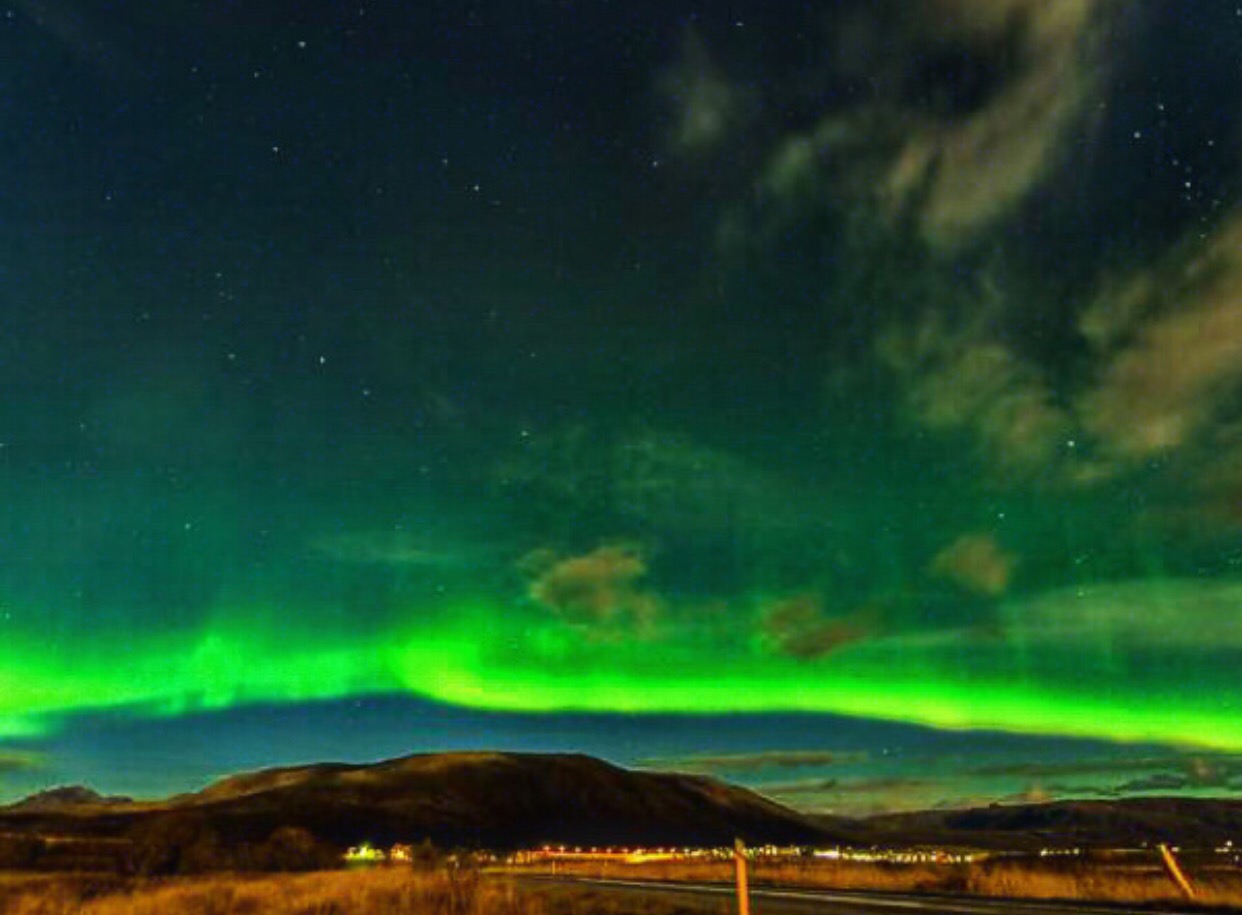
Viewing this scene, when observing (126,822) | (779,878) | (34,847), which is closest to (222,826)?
(126,822)

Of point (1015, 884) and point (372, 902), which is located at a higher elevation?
point (1015, 884)

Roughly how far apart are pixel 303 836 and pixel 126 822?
130 metres

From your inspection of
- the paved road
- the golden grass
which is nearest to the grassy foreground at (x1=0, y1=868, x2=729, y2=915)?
the paved road

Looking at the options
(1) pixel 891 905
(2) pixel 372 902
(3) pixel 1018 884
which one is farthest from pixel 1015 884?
(2) pixel 372 902

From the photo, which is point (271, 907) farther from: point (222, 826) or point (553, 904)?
point (222, 826)

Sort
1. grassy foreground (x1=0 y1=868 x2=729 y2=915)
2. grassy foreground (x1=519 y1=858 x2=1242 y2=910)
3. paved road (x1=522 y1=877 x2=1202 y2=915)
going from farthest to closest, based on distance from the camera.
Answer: grassy foreground (x1=519 y1=858 x2=1242 y2=910) < grassy foreground (x1=0 y1=868 x2=729 y2=915) < paved road (x1=522 y1=877 x2=1202 y2=915)

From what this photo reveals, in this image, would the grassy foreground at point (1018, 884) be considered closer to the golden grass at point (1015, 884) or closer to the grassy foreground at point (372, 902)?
the golden grass at point (1015, 884)

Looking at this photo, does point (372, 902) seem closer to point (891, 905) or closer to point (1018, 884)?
point (891, 905)

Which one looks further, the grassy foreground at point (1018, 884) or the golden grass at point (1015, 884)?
the golden grass at point (1015, 884)

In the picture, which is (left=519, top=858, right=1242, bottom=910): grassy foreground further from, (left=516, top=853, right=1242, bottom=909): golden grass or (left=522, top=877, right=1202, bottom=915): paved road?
(left=522, top=877, right=1202, bottom=915): paved road

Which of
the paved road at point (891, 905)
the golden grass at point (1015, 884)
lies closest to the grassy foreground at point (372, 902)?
the paved road at point (891, 905)

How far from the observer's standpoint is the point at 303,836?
85.3 metres

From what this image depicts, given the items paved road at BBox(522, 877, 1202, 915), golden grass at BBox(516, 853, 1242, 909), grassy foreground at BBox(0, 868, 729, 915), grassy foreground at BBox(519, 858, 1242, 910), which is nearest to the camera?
paved road at BBox(522, 877, 1202, 915)

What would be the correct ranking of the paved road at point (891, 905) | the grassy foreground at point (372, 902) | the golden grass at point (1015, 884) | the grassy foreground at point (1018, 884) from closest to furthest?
the paved road at point (891, 905), the grassy foreground at point (372, 902), the grassy foreground at point (1018, 884), the golden grass at point (1015, 884)
